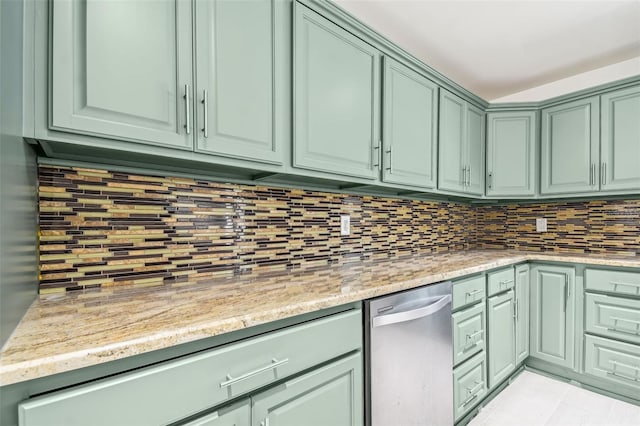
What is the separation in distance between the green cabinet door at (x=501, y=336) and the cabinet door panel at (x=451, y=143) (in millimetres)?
859

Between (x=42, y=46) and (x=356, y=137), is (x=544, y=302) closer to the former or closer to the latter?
(x=356, y=137)

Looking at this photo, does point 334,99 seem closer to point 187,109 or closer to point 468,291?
point 187,109

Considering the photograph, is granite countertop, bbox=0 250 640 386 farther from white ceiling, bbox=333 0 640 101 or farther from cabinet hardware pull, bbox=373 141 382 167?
white ceiling, bbox=333 0 640 101

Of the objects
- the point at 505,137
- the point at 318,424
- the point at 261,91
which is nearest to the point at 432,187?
the point at 505,137

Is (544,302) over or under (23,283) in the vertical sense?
under

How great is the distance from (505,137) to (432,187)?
1177 mm

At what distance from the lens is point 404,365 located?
4.62ft

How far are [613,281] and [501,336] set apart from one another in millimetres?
828

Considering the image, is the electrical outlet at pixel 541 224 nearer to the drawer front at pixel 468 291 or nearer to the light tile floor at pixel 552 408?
the light tile floor at pixel 552 408

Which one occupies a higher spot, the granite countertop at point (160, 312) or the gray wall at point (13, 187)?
the gray wall at point (13, 187)

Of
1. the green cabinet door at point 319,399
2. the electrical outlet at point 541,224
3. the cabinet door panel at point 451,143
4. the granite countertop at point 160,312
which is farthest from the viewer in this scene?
the electrical outlet at point 541,224

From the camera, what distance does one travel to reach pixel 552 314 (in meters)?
2.43

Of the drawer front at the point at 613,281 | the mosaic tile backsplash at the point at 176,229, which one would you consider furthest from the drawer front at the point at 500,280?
the mosaic tile backsplash at the point at 176,229

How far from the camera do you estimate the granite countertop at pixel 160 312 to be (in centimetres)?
65
